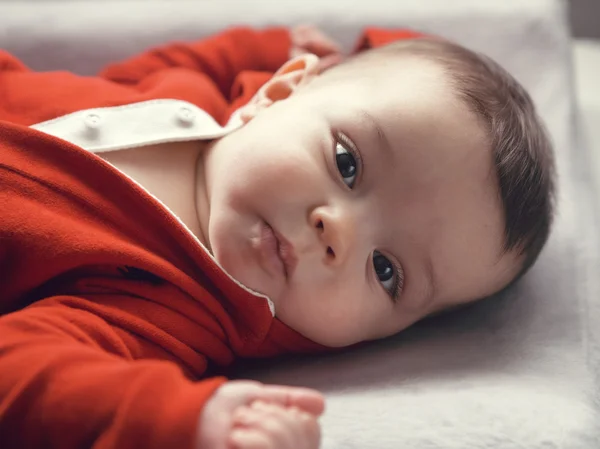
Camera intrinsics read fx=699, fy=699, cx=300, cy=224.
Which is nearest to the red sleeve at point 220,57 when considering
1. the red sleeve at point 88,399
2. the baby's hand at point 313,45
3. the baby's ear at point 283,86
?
the baby's hand at point 313,45

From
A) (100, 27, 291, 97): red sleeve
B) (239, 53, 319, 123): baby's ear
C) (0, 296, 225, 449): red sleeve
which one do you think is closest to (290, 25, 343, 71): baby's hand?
(100, 27, 291, 97): red sleeve

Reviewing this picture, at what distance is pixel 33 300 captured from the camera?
761 mm

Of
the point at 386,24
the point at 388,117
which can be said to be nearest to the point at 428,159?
the point at 388,117

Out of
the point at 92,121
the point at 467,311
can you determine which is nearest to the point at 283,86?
the point at 92,121

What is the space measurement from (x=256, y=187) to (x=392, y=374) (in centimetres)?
26

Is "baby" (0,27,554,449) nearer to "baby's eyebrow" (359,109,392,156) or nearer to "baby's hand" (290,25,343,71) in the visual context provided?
"baby's eyebrow" (359,109,392,156)

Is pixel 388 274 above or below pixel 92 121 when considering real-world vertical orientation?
below

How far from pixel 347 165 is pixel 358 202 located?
1.8 inches

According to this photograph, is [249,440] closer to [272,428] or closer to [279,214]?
[272,428]

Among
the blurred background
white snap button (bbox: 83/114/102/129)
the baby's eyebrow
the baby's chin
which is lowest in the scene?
the blurred background

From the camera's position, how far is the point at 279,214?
744 mm

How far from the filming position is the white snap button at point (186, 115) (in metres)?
0.90

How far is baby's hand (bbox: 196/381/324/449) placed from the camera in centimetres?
51

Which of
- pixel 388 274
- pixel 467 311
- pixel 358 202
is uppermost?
pixel 358 202
